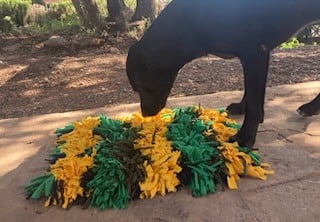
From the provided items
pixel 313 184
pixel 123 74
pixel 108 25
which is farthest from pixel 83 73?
pixel 313 184

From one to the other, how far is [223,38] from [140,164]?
785 millimetres

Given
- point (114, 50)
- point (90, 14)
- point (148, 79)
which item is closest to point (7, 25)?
point (90, 14)

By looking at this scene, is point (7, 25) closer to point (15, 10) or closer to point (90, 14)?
point (15, 10)

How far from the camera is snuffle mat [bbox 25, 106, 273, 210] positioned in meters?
2.12

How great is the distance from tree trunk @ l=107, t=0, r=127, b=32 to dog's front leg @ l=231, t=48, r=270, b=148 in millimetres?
4046

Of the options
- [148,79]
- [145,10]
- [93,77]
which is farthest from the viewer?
[145,10]

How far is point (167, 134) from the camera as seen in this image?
2.49 meters

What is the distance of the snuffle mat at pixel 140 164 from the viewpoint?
83.7 inches

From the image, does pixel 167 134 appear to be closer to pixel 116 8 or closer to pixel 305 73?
pixel 305 73

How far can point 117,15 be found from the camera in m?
6.48

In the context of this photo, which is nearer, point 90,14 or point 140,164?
point 140,164

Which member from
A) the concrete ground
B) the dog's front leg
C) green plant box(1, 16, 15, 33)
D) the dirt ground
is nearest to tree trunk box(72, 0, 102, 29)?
the dirt ground

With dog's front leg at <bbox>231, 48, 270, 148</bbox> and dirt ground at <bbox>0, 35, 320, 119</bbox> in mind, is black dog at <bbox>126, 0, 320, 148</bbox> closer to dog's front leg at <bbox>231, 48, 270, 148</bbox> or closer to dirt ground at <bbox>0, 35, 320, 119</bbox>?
dog's front leg at <bbox>231, 48, 270, 148</bbox>

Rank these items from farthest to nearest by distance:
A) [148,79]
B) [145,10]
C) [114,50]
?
[145,10] < [114,50] < [148,79]
